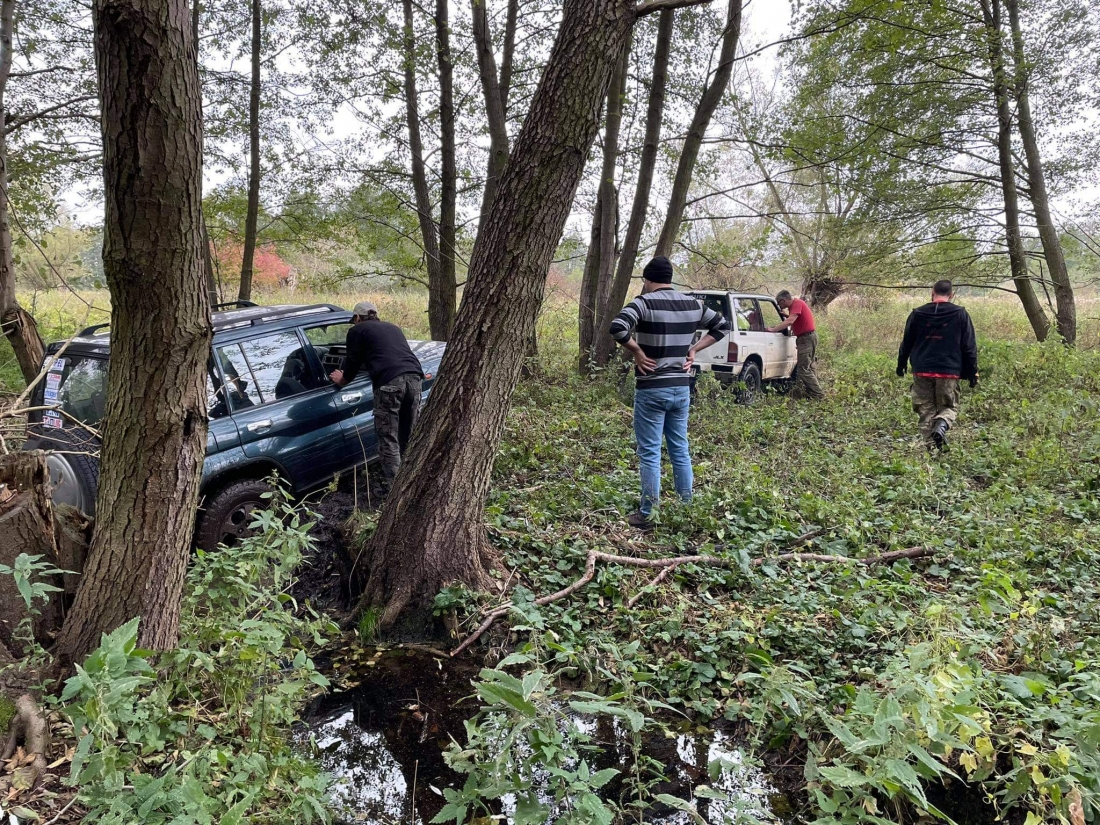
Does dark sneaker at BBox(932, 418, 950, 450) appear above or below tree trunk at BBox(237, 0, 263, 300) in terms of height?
below

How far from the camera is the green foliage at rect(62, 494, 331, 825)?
1.88m

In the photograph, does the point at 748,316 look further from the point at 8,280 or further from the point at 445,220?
the point at 8,280

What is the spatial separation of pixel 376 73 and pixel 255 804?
35.3 ft

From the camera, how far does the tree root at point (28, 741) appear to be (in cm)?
225

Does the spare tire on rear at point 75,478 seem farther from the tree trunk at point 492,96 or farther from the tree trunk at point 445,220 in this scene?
the tree trunk at point 445,220

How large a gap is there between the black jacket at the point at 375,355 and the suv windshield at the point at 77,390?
1.79 metres

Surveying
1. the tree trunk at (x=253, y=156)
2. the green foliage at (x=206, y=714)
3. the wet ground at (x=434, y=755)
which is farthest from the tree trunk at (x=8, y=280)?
the wet ground at (x=434, y=755)

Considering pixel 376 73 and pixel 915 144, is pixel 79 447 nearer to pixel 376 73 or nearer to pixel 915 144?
pixel 376 73

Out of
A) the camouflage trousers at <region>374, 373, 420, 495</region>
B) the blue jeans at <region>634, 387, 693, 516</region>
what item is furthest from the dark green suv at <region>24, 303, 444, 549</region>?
the blue jeans at <region>634, 387, 693, 516</region>

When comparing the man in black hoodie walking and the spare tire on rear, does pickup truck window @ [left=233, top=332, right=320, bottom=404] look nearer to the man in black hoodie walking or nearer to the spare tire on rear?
the spare tire on rear

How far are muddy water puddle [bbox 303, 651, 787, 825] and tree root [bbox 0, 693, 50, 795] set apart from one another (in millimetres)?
990

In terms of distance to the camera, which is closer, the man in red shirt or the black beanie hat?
the black beanie hat

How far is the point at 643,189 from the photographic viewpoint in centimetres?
962

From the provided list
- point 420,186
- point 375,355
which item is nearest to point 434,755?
point 375,355
